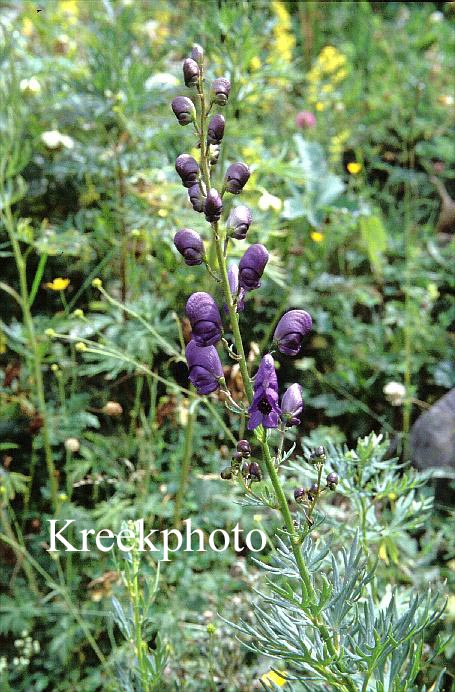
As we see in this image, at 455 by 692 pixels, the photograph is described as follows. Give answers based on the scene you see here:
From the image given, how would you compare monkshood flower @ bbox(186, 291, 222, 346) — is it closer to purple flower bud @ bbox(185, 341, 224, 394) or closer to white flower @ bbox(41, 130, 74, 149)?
purple flower bud @ bbox(185, 341, 224, 394)

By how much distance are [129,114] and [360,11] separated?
2.68 meters

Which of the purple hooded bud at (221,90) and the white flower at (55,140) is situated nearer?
the purple hooded bud at (221,90)

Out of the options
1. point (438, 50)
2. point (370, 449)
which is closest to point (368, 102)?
point (438, 50)

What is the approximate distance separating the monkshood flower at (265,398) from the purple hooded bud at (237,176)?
253 millimetres

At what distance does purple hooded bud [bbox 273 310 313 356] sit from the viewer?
3.75 feet

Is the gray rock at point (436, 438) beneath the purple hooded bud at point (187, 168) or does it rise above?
beneath

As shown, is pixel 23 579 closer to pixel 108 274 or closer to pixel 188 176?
pixel 108 274

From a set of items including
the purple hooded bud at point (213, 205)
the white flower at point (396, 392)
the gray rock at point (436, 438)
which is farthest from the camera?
the white flower at point (396, 392)

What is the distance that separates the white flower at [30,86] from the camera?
2.80 metres

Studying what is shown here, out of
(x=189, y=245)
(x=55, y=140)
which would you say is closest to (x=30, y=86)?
(x=55, y=140)

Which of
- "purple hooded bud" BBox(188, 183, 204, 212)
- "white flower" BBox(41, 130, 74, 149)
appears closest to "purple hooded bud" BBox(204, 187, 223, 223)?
"purple hooded bud" BBox(188, 183, 204, 212)

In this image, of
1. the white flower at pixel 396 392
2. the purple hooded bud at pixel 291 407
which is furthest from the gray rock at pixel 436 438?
the purple hooded bud at pixel 291 407

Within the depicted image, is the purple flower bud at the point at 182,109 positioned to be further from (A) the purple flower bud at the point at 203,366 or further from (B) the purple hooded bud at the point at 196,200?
(A) the purple flower bud at the point at 203,366

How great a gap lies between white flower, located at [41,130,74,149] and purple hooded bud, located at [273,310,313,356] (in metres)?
1.89
